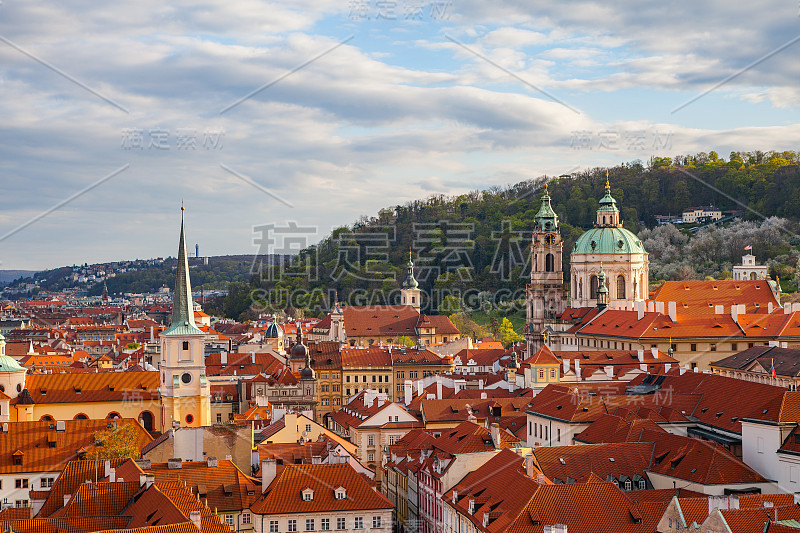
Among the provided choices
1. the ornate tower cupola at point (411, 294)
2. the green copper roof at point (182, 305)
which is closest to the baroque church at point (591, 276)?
the ornate tower cupola at point (411, 294)

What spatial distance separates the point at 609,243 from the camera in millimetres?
128125

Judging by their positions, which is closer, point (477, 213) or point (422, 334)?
point (422, 334)

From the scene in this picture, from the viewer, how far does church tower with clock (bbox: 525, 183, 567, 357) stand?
433 ft

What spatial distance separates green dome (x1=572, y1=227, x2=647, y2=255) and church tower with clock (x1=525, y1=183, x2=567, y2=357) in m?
5.00

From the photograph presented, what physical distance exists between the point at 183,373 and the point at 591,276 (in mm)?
63550

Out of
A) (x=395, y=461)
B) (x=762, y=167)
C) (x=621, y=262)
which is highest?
(x=762, y=167)

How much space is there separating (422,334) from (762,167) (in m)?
81.3

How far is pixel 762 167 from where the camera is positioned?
191 m

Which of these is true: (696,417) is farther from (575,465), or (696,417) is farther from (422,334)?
(422,334)

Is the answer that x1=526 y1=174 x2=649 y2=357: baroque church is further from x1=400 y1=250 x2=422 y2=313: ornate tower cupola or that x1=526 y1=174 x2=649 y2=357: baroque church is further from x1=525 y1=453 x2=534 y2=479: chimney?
x1=525 y1=453 x2=534 y2=479: chimney

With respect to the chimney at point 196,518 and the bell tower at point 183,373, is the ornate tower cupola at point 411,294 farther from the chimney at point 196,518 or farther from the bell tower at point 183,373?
the chimney at point 196,518

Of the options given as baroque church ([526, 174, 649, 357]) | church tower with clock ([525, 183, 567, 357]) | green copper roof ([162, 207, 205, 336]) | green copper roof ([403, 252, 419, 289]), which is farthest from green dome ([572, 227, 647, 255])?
green copper roof ([162, 207, 205, 336])

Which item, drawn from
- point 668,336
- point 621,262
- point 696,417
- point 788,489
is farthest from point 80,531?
point 621,262

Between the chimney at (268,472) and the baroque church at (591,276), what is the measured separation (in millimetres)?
74004
